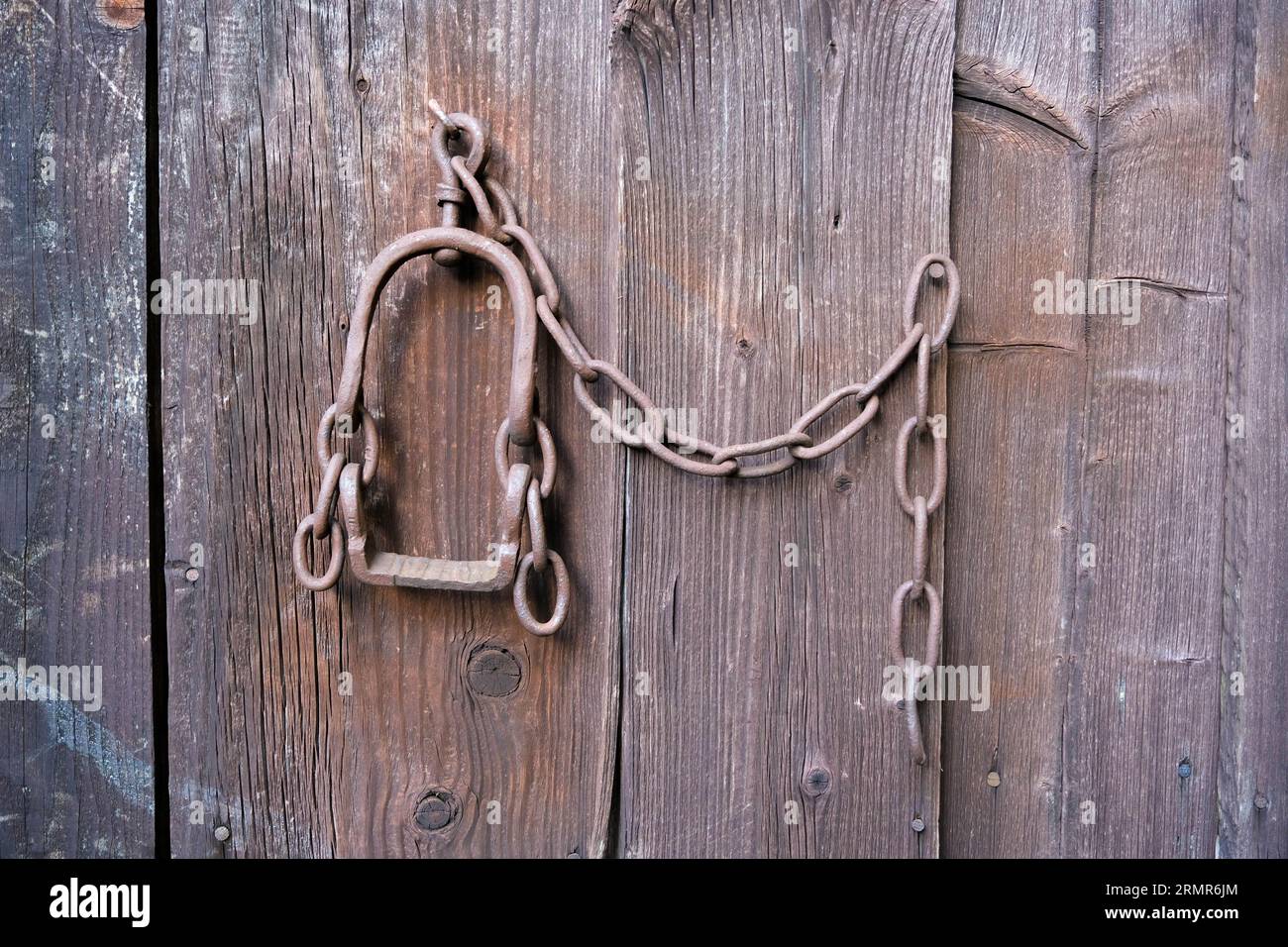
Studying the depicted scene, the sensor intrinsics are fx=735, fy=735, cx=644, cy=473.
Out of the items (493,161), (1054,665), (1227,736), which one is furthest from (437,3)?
(1227,736)

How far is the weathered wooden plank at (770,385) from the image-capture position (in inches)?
34.6

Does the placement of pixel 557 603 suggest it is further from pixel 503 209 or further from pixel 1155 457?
pixel 1155 457

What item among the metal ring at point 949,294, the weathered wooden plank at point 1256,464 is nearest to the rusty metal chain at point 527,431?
the metal ring at point 949,294

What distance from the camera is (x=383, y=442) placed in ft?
3.03

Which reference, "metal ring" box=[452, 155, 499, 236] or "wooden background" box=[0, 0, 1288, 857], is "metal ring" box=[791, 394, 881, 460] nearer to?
"wooden background" box=[0, 0, 1288, 857]

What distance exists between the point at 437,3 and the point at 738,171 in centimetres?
42

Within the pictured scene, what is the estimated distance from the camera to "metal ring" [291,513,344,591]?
2.82 feet

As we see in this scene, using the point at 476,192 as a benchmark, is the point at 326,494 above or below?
below

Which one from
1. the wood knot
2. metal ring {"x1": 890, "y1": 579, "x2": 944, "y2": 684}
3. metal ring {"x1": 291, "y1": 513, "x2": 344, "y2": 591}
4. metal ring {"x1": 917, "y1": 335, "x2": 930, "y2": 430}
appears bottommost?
the wood knot

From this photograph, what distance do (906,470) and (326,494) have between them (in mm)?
679

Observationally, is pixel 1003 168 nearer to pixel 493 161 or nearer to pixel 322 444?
pixel 493 161

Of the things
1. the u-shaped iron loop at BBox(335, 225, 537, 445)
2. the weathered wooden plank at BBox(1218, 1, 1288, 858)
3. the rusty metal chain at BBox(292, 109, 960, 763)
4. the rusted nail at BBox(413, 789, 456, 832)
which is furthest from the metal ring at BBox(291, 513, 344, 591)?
the weathered wooden plank at BBox(1218, 1, 1288, 858)

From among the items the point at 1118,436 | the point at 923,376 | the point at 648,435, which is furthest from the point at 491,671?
the point at 1118,436

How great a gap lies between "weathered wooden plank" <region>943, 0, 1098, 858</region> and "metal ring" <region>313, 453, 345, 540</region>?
0.74m
